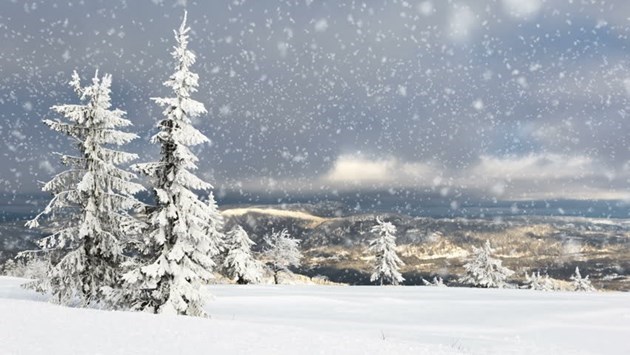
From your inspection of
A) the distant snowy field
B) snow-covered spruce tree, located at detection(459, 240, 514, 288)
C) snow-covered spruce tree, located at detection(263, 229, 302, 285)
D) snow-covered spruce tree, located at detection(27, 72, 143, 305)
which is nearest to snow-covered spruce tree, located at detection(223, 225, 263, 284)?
snow-covered spruce tree, located at detection(263, 229, 302, 285)

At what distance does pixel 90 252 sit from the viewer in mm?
22500

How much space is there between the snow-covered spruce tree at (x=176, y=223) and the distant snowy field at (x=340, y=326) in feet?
9.53

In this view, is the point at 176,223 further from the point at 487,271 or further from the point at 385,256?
the point at 487,271

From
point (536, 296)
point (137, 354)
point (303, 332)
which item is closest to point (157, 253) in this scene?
point (303, 332)

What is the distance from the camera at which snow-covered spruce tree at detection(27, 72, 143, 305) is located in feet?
72.8

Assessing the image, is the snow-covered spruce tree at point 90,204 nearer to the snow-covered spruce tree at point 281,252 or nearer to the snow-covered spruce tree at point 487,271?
the snow-covered spruce tree at point 281,252

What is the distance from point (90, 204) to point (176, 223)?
445 centimetres

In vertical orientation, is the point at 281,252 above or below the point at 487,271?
above

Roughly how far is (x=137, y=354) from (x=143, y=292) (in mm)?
14310

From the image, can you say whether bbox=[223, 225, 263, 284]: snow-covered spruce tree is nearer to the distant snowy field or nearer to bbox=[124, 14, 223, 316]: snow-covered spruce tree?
the distant snowy field

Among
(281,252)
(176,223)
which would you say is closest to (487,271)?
(281,252)

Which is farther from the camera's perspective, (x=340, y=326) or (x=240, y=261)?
(x=240, y=261)

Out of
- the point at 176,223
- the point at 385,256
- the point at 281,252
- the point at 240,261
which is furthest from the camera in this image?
the point at 385,256

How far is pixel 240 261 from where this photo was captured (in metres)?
53.8
